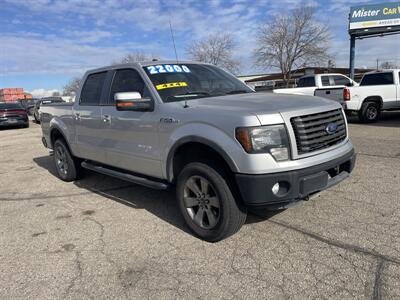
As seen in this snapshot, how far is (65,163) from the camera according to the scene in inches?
251

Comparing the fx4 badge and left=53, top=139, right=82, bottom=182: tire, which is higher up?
the fx4 badge

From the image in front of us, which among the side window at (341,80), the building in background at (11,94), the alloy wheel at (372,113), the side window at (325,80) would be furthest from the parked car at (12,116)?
the building in background at (11,94)

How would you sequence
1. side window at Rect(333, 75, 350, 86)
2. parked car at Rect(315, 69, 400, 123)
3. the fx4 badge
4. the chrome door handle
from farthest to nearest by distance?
side window at Rect(333, 75, 350, 86)
parked car at Rect(315, 69, 400, 123)
the chrome door handle
the fx4 badge

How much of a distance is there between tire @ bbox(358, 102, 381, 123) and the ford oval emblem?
9.89 metres

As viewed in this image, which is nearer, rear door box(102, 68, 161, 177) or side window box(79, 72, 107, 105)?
rear door box(102, 68, 161, 177)

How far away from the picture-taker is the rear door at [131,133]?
162 inches

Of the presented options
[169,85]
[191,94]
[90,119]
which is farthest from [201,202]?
[90,119]

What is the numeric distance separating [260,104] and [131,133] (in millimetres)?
1770

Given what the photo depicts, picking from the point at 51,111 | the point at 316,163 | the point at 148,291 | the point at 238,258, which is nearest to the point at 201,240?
the point at 238,258

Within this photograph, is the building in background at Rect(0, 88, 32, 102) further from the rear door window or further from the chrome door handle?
the chrome door handle

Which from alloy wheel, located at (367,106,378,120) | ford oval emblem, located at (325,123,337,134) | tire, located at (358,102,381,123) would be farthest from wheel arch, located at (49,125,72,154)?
alloy wheel, located at (367,106,378,120)

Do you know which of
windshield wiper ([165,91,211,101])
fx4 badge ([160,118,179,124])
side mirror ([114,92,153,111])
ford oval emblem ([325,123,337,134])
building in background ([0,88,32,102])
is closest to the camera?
ford oval emblem ([325,123,337,134])

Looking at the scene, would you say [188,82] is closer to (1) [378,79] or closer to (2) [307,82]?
(1) [378,79]

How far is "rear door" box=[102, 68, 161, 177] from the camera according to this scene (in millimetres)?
4109
